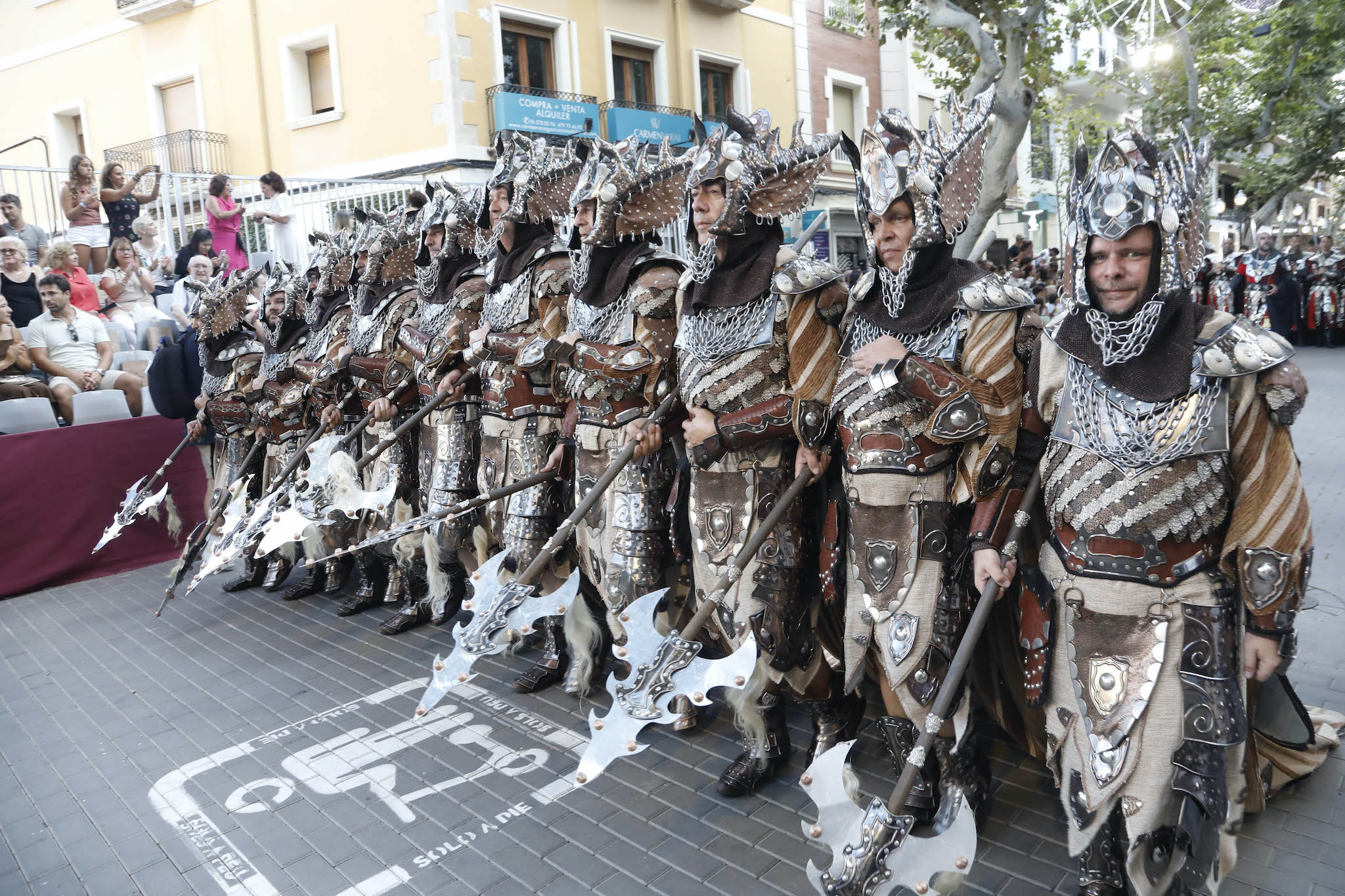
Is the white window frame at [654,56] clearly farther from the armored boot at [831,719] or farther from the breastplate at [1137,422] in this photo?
the breastplate at [1137,422]

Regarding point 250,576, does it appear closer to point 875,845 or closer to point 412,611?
point 412,611

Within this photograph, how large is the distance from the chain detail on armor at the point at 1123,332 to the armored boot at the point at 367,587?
16.0 ft

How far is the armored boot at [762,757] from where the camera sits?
3580mm

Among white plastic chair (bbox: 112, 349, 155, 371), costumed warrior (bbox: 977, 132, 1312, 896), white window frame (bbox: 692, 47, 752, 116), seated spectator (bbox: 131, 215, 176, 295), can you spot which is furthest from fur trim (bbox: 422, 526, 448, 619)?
white window frame (bbox: 692, 47, 752, 116)

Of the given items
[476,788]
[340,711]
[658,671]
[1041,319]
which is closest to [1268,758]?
[1041,319]

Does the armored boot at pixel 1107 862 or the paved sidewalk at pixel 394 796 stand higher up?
the armored boot at pixel 1107 862

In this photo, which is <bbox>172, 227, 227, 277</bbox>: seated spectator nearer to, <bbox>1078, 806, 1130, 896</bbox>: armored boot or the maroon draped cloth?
the maroon draped cloth

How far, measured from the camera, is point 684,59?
58.0 ft

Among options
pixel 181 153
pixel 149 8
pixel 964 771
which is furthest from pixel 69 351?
pixel 149 8

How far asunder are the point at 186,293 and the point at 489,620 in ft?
27.0

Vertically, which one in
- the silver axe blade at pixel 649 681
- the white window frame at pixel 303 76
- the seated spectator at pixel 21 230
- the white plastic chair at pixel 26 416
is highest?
the white window frame at pixel 303 76

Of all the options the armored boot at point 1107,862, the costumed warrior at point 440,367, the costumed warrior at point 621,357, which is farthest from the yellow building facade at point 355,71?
the armored boot at point 1107,862

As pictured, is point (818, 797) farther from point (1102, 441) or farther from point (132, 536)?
point (132, 536)

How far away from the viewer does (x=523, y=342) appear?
15.5ft
